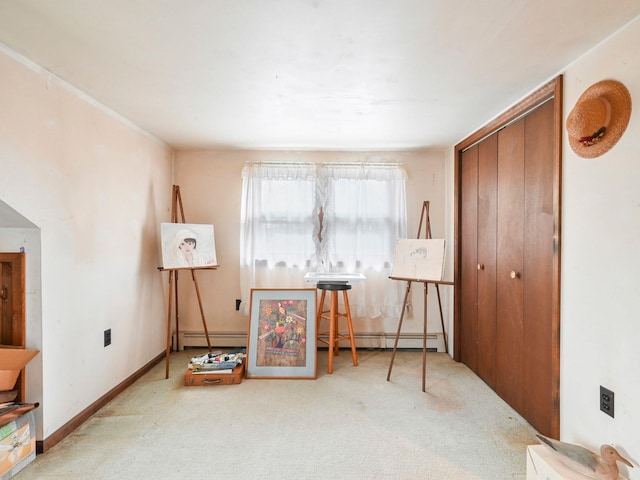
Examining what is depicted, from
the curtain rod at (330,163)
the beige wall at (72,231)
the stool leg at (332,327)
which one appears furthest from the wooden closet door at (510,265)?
the beige wall at (72,231)

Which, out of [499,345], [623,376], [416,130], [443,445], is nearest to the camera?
[623,376]

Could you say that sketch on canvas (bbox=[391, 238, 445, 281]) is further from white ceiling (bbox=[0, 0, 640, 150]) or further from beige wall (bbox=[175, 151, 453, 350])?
white ceiling (bbox=[0, 0, 640, 150])

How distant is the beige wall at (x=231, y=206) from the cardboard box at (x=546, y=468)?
1928mm

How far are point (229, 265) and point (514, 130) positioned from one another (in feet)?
9.86

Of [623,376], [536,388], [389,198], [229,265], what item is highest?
[389,198]

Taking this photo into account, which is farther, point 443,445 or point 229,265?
point 229,265

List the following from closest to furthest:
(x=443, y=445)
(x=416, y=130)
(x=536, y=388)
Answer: (x=443, y=445)
(x=536, y=388)
(x=416, y=130)

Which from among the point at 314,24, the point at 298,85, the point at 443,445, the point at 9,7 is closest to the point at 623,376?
the point at 443,445

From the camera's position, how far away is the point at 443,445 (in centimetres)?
188

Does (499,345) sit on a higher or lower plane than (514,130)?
lower

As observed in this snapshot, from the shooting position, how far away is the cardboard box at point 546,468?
1.34 meters

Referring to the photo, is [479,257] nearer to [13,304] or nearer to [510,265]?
[510,265]

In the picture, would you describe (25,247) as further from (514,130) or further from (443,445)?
(514,130)

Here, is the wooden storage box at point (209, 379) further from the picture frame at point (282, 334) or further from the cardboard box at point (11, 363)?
the cardboard box at point (11, 363)
